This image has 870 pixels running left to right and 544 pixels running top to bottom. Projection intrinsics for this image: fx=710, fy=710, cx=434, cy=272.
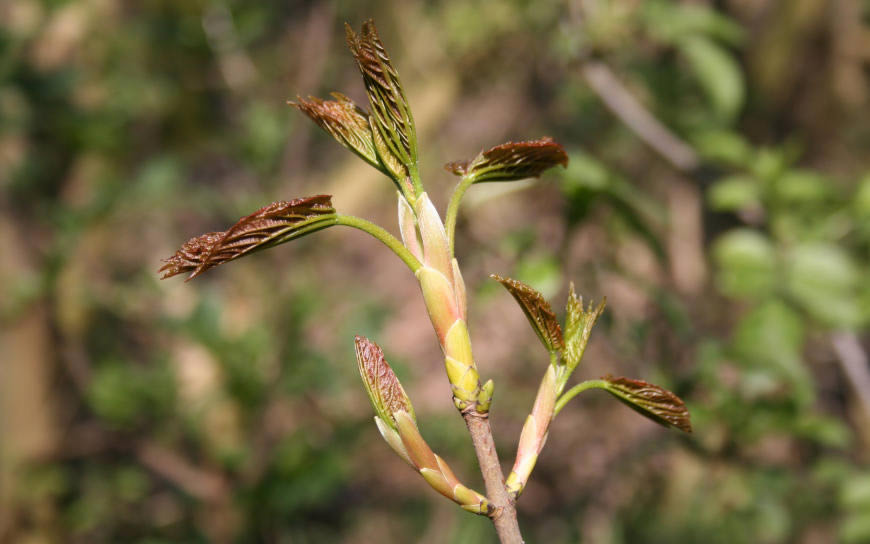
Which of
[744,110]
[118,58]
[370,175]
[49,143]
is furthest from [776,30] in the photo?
[49,143]

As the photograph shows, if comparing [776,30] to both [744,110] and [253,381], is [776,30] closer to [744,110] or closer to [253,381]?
[744,110]

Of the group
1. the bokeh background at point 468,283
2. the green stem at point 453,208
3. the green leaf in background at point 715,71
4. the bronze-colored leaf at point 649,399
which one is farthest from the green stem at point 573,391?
the green leaf in background at point 715,71

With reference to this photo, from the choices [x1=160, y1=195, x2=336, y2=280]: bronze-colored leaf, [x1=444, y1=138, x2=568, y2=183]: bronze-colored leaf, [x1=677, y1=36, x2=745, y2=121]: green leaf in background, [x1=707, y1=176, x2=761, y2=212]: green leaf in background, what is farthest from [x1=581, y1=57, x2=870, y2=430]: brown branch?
[x1=160, y1=195, x2=336, y2=280]: bronze-colored leaf

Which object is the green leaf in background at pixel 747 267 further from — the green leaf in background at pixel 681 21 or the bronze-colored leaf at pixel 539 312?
the bronze-colored leaf at pixel 539 312

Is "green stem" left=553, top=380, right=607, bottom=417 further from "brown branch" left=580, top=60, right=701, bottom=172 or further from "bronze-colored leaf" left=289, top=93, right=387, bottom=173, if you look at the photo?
"brown branch" left=580, top=60, right=701, bottom=172

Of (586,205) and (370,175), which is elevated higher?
(370,175)
